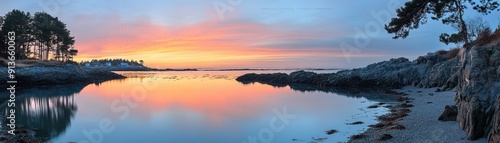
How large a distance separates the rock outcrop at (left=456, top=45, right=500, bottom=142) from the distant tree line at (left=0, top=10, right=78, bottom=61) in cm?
6619

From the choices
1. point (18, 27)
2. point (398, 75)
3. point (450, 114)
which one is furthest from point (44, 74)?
point (450, 114)

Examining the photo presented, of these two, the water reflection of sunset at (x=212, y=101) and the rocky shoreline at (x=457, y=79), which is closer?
the rocky shoreline at (x=457, y=79)

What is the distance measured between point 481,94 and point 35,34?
236 feet

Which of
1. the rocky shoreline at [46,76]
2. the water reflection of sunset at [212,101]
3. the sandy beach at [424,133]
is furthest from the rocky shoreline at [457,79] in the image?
the rocky shoreline at [46,76]

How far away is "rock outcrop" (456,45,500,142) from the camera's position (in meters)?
8.76

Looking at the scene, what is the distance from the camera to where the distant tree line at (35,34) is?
193 ft

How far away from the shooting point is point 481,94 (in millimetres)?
9492

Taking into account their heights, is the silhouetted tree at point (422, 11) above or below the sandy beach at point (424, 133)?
above

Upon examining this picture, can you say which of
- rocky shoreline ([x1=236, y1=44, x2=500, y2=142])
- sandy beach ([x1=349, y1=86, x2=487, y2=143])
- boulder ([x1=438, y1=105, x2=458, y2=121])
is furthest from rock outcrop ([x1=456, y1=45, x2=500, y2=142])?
boulder ([x1=438, y1=105, x2=458, y2=121])

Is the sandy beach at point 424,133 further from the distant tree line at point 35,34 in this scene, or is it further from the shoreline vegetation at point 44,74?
the distant tree line at point 35,34

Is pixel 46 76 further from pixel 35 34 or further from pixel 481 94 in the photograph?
pixel 481 94

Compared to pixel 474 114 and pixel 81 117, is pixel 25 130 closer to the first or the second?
pixel 81 117

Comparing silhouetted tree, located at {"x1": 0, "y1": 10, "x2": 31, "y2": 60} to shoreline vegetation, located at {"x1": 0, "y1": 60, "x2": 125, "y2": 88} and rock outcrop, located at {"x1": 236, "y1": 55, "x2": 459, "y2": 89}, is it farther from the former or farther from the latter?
rock outcrop, located at {"x1": 236, "y1": 55, "x2": 459, "y2": 89}

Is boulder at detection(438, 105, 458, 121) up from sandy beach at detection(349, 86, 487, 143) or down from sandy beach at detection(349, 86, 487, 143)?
up
